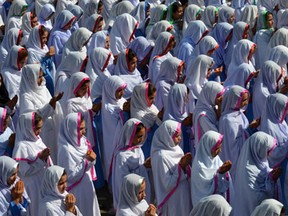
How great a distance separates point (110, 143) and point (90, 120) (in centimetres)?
39

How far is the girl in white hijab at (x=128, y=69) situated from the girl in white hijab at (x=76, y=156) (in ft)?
7.88

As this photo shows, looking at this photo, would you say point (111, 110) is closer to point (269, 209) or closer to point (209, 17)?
point (209, 17)

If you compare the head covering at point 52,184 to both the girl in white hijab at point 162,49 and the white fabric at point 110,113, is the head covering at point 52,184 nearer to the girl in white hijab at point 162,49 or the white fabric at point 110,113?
the white fabric at point 110,113

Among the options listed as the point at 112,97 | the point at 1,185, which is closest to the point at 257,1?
the point at 112,97

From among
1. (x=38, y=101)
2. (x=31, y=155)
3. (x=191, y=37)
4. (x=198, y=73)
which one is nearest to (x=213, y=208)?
(x=31, y=155)

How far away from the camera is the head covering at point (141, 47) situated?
1487 cm

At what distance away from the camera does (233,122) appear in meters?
12.0

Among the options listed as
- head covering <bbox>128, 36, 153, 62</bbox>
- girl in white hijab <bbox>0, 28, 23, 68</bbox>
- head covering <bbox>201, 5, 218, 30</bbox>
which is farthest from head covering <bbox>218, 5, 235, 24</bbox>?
girl in white hijab <bbox>0, 28, 23, 68</bbox>

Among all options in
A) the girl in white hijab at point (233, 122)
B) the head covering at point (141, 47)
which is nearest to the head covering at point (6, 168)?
the girl in white hijab at point (233, 122)

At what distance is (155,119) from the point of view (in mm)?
12500

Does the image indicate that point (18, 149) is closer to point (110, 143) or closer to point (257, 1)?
point (110, 143)

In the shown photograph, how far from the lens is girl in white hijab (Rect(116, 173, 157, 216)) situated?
9961 mm

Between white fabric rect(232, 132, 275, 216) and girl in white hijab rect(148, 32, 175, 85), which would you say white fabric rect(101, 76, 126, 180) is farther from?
white fabric rect(232, 132, 275, 216)

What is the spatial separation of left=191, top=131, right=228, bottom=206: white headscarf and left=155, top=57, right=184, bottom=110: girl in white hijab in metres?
2.86
